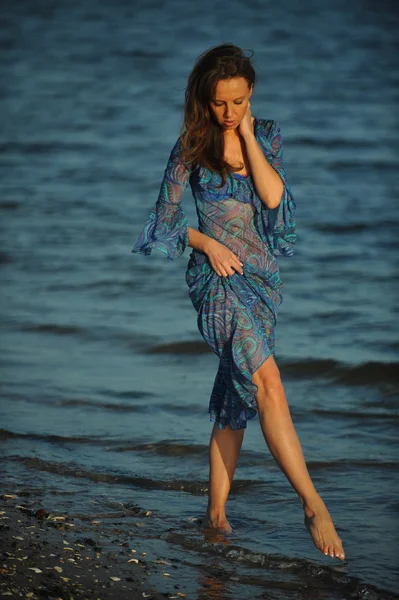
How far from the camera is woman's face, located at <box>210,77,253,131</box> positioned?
4391 mm

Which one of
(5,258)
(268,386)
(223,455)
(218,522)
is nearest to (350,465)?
(218,522)

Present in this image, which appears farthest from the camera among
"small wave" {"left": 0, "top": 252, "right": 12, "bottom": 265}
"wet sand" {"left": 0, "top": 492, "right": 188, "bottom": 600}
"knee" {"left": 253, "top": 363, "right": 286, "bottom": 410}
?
"small wave" {"left": 0, "top": 252, "right": 12, "bottom": 265}

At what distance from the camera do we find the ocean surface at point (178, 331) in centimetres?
518

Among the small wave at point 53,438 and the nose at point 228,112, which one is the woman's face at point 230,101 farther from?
the small wave at point 53,438

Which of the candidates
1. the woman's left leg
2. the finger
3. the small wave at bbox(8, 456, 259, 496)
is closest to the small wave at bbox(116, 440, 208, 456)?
the small wave at bbox(8, 456, 259, 496)

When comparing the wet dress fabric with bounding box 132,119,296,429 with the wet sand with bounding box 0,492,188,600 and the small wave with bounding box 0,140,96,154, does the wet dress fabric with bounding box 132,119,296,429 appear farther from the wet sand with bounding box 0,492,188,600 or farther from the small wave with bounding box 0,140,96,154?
the small wave with bounding box 0,140,96,154

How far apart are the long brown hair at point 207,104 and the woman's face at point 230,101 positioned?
0.06ft

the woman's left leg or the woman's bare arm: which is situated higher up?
the woman's bare arm

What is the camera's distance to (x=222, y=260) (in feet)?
14.9

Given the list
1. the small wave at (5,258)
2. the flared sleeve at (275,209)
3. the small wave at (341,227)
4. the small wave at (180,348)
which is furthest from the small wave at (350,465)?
the small wave at (341,227)

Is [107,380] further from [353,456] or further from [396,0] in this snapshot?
[396,0]

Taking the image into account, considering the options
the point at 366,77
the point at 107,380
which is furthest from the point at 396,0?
the point at 107,380

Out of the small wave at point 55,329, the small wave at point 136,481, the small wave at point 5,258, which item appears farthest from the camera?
the small wave at point 5,258

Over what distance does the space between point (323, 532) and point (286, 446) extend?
35cm
